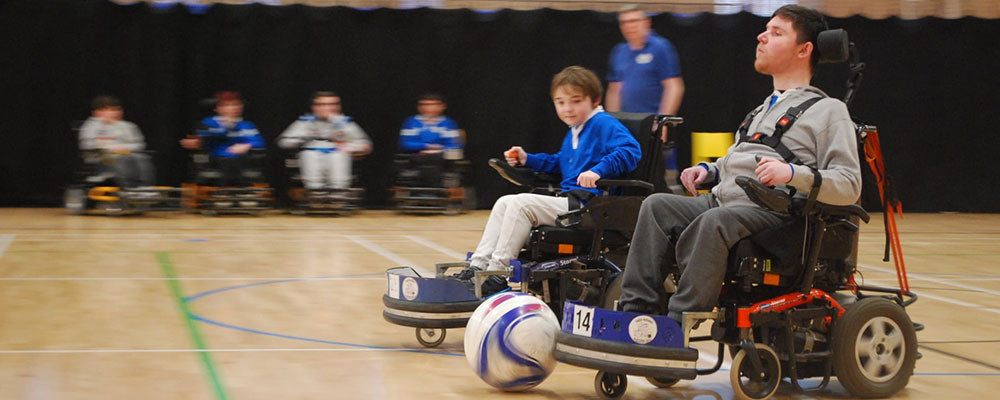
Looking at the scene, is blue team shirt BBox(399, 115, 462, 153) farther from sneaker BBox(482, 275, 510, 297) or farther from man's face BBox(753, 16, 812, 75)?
man's face BBox(753, 16, 812, 75)

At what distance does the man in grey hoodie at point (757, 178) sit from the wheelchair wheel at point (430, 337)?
1048 mm

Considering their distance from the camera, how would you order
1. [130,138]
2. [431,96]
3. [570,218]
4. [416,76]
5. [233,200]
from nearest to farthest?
[570,218] → [130,138] → [233,200] → [431,96] → [416,76]

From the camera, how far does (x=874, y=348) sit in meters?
3.36

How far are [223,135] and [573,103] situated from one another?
7.28 m

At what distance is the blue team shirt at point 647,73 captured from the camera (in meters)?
6.47

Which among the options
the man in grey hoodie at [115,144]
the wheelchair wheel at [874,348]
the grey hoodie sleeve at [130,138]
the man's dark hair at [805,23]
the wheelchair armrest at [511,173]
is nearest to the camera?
the wheelchair wheel at [874,348]

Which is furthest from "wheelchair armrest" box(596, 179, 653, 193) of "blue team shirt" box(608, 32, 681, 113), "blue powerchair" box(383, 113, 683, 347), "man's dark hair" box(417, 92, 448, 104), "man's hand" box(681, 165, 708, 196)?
"man's dark hair" box(417, 92, 448, 104)

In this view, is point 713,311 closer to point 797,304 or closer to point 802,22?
point 797,304

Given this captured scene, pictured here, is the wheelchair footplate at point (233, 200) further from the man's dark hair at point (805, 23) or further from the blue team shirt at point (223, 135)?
the man's dark hair at point (805, 23)

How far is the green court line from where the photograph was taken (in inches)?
133

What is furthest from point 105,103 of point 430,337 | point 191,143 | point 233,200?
point 430,337

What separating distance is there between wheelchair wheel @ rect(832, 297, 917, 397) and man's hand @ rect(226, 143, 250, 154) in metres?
8.63

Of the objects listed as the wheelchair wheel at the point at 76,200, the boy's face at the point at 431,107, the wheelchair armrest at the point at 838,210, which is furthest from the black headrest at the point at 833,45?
the wheelchair wheel at the point at 76,200

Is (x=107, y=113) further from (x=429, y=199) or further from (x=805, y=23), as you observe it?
(x=805, y=23)
